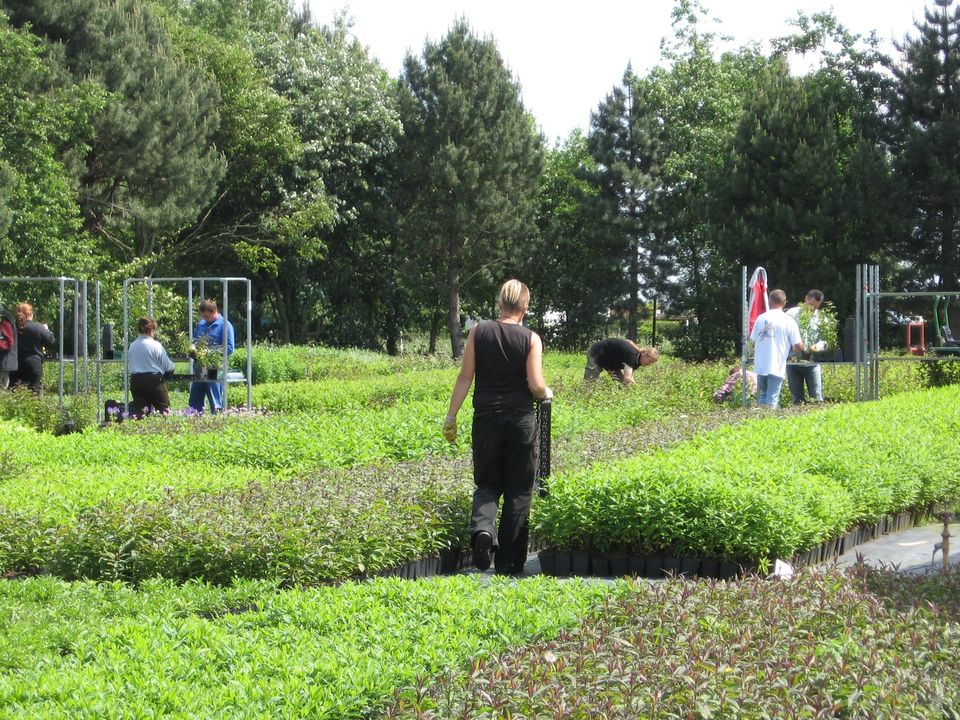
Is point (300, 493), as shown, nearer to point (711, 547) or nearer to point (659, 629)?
point (711, 547)

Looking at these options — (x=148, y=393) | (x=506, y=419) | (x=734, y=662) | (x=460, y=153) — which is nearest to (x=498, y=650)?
(x=734, y=662)

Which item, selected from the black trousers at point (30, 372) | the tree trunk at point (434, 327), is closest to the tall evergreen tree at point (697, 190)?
the tree trunk at point (434, 327)

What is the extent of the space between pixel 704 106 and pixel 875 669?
4026cm

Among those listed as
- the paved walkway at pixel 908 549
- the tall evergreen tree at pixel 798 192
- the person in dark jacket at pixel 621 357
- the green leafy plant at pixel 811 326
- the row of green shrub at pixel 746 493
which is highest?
the tall evergreen tree at pixel 798 192

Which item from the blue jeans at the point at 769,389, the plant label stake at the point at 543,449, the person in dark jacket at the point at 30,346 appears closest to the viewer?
the plant label stake at the point at 543,449

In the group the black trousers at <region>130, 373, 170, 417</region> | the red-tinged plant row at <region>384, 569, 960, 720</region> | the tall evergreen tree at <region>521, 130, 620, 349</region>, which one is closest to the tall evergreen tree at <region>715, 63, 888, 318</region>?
the tall evergreen tree at <region>521, 130, 620, 349</region>

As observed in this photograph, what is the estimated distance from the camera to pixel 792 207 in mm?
34812

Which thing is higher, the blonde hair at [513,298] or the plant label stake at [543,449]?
the blonde hair at [513,298]

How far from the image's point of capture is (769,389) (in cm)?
1499

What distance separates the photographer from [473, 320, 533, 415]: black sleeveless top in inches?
292

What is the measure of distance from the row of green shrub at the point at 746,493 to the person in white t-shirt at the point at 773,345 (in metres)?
4.52

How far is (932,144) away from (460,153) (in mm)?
13716

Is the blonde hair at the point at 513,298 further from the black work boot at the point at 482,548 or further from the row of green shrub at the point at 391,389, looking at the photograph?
the row of green shrub at the point at 391,389

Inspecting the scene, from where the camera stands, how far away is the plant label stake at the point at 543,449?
791 cm
